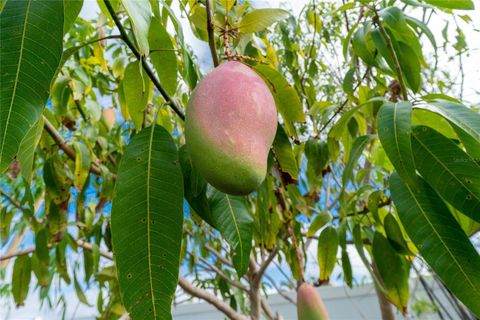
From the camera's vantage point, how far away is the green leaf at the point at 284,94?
54cm

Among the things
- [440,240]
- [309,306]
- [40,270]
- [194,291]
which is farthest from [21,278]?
[440,240]

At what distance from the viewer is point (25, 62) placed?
1.13 feet

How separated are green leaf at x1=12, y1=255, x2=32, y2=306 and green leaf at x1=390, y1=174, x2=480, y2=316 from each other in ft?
4.07

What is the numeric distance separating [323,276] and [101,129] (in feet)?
3.36

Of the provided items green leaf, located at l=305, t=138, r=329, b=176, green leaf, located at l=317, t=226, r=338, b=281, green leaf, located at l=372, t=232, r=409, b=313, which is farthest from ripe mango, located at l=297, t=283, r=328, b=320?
green leaf, located at l=305, t=138, r=329, b=176

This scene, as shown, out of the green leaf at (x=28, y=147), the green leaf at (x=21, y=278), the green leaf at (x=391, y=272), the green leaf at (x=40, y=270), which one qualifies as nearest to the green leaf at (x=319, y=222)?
the green leaf at (x=391, y=272)

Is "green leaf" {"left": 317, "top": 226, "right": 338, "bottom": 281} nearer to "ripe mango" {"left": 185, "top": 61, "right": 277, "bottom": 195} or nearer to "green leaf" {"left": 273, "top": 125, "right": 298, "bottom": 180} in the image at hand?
"green leaf" {"left": 273, "top": 125, "right": 298, "bottom": 180}

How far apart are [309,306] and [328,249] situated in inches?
5.3

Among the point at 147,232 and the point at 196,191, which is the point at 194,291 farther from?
the point at 147,232

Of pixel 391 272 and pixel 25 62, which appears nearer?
pixel 25 62

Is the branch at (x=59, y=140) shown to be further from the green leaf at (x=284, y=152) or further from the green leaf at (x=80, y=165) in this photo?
the green leaf at (x=284, y=152)

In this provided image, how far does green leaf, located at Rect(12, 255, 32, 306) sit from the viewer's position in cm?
132

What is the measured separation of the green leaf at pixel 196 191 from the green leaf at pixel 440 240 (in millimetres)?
260

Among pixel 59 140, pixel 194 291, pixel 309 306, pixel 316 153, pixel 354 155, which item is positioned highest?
pixel 59 140
